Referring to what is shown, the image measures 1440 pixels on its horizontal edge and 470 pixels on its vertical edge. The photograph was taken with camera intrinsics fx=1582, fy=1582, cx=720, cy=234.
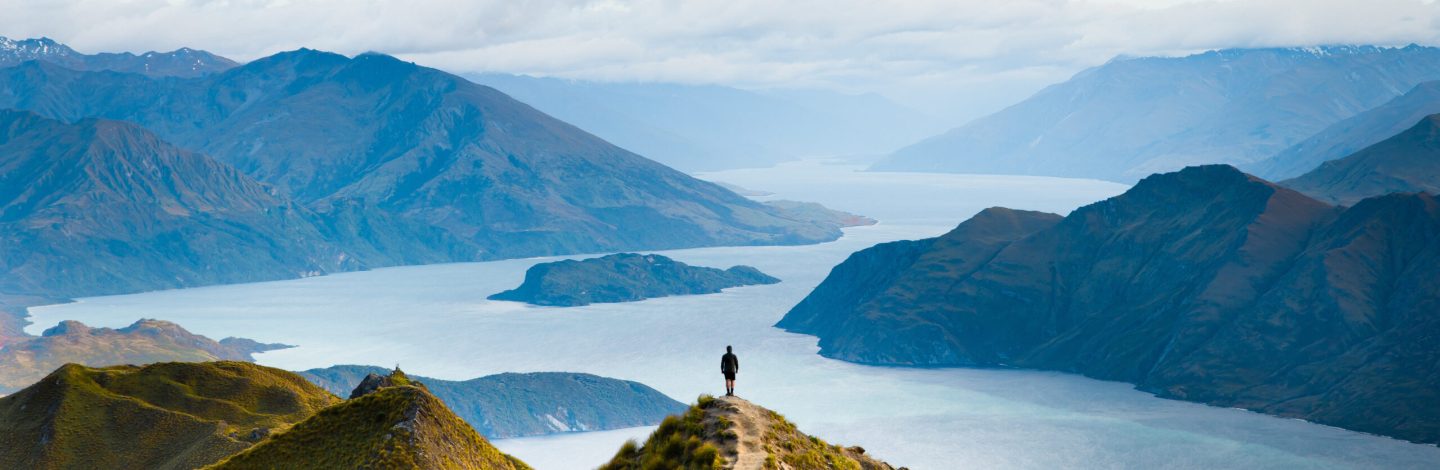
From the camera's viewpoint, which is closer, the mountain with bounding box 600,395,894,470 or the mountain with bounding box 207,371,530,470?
the mountain with bounding box 600,395,894,470

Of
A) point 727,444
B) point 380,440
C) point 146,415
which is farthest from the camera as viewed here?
point 146,415

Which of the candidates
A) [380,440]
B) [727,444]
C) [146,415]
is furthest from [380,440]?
[146,415]

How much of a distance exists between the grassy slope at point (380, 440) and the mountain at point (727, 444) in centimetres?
1556

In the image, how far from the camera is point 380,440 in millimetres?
78000

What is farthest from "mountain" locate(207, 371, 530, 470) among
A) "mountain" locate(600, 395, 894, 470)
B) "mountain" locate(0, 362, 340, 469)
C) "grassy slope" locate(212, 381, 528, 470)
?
"mountain" locate(0, 362, 340, 469)

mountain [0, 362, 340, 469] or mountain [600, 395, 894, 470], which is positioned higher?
mountain [0, 362, 340, 469]

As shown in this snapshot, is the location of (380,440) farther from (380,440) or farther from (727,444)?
(727,444)

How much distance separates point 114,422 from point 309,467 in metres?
53.3

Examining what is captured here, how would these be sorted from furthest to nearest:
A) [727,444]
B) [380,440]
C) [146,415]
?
[146,415], [380,440], [727,444]

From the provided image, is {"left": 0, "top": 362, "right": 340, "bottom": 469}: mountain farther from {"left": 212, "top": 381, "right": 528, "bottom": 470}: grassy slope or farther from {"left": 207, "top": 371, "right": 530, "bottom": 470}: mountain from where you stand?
{"left": 207, "top": 371, "right": 530, "bottom": 470}: mountain

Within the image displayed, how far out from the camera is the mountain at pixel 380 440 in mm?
77062

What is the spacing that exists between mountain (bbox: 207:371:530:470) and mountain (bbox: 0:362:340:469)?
3584 centimetres

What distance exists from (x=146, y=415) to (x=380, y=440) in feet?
186

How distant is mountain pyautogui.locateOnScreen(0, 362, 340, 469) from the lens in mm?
119500
